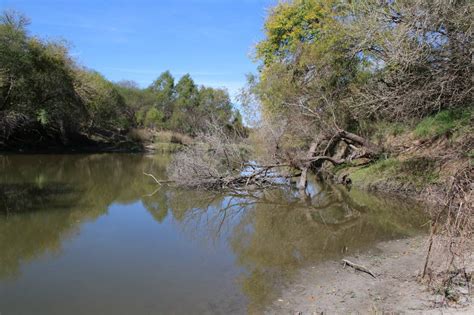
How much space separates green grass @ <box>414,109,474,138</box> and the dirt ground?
693 cm

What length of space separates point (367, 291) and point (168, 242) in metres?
5.08

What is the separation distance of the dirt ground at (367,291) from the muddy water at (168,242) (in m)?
0.42

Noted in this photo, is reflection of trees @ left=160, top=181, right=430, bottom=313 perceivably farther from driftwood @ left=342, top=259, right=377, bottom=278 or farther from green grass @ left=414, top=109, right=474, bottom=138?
green grass @ left=414, top=109, right=474, bottom=138

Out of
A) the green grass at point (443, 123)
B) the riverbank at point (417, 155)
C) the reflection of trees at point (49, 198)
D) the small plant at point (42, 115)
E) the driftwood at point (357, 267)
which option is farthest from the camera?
the small plant at point (42, 115)

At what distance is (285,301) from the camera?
606 centimetres

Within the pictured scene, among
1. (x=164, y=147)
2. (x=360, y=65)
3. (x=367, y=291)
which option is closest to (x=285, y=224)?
(x=367, y=291)

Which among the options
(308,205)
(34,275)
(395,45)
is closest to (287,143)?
(308,205)

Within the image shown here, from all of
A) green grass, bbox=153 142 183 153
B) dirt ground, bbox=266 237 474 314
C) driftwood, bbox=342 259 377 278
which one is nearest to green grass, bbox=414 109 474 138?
dirt ground, bbox=266 237 474 314

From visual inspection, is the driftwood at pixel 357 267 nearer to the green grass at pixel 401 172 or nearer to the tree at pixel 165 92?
the green grass at pixel 401 172

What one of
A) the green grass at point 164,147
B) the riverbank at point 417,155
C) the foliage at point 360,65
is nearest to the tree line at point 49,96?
the foliage at point 360,65

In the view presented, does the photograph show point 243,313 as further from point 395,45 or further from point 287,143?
point 287,143

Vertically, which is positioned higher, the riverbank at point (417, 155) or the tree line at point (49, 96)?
the tree line at point (49, 96)

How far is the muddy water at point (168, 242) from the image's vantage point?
20.7 ft

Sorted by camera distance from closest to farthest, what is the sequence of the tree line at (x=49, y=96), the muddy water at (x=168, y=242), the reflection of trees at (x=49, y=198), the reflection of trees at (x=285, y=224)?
the muddy water at (x=168, y=242) → the reflection of trees at (x=285, y=224) → the reflection of trees at (x=49, y=198) → the tree line at (x=49, y=96)
